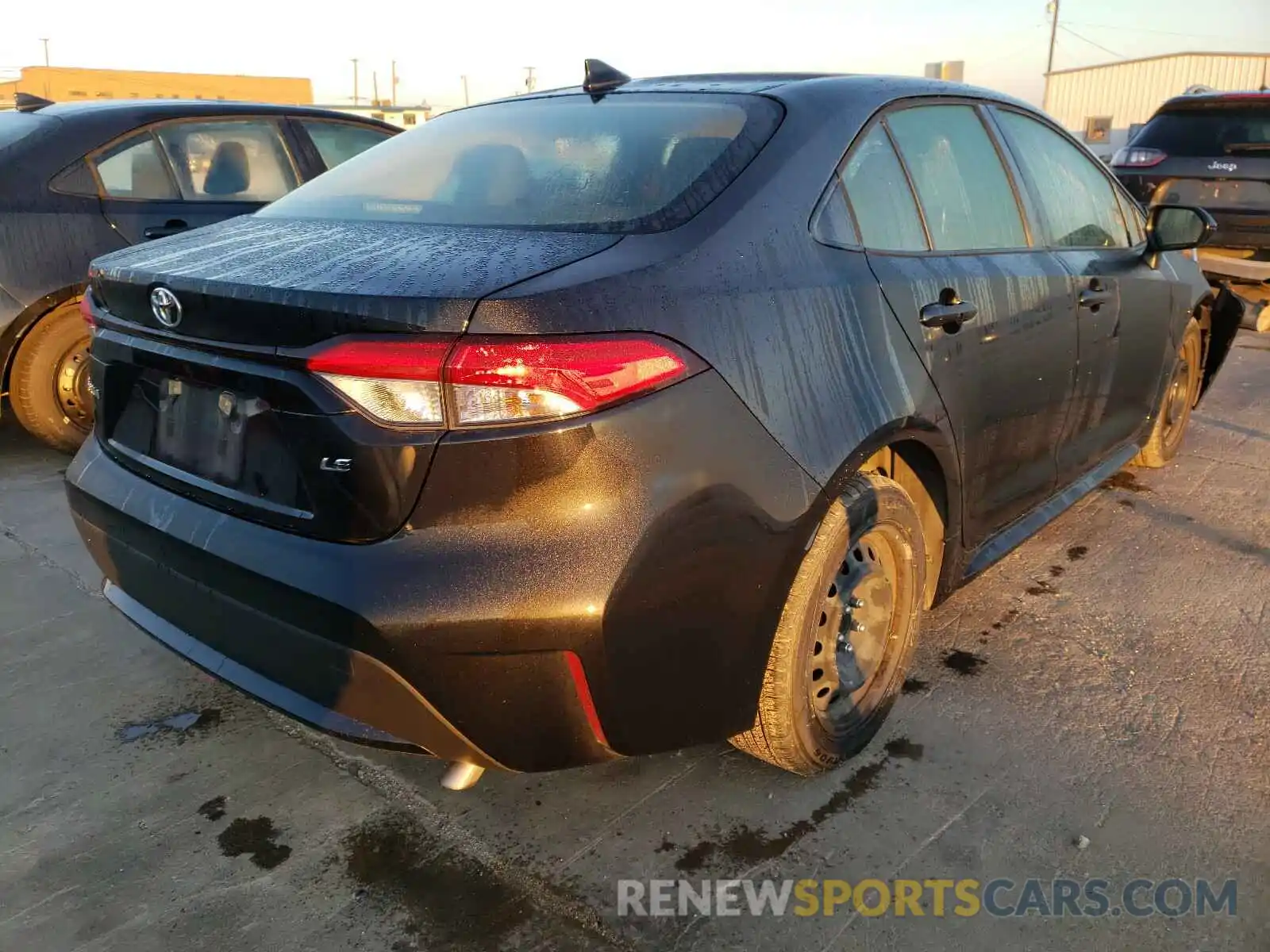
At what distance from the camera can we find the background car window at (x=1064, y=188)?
10.2 feet

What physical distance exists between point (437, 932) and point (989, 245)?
2.27 metres

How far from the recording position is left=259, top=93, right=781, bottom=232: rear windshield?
2076mm

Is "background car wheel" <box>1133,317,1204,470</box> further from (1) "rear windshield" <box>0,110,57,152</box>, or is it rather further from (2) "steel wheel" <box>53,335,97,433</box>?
(1) "rear windshield" <box>0,110,57,152</box>

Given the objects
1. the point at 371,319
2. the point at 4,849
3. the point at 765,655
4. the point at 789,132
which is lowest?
the point at 4,849

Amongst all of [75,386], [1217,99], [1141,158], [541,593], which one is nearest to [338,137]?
[75,386]

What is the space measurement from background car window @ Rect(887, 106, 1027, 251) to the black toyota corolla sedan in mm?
14

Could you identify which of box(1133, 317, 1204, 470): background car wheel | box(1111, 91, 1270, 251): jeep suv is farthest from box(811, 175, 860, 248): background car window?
box(1111, 91, 1270, 251): jeep suv

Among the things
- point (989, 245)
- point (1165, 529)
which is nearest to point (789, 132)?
point (989, 245)

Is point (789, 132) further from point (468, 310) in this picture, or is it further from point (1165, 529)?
point (1165, 529)

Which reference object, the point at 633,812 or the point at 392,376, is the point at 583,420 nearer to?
the point at 392,376

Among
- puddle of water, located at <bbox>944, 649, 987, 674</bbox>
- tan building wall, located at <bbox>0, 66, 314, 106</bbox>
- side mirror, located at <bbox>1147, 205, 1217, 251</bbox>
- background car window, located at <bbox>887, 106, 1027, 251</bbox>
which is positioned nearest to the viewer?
background car window, located at <bbox>887, 106, 1027, 251</bbox>

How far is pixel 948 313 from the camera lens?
2418mm

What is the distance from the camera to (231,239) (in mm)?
2191

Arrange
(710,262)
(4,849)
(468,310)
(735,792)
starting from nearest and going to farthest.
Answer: (468,310) → (710,262) → (4,849) → (735,792)
